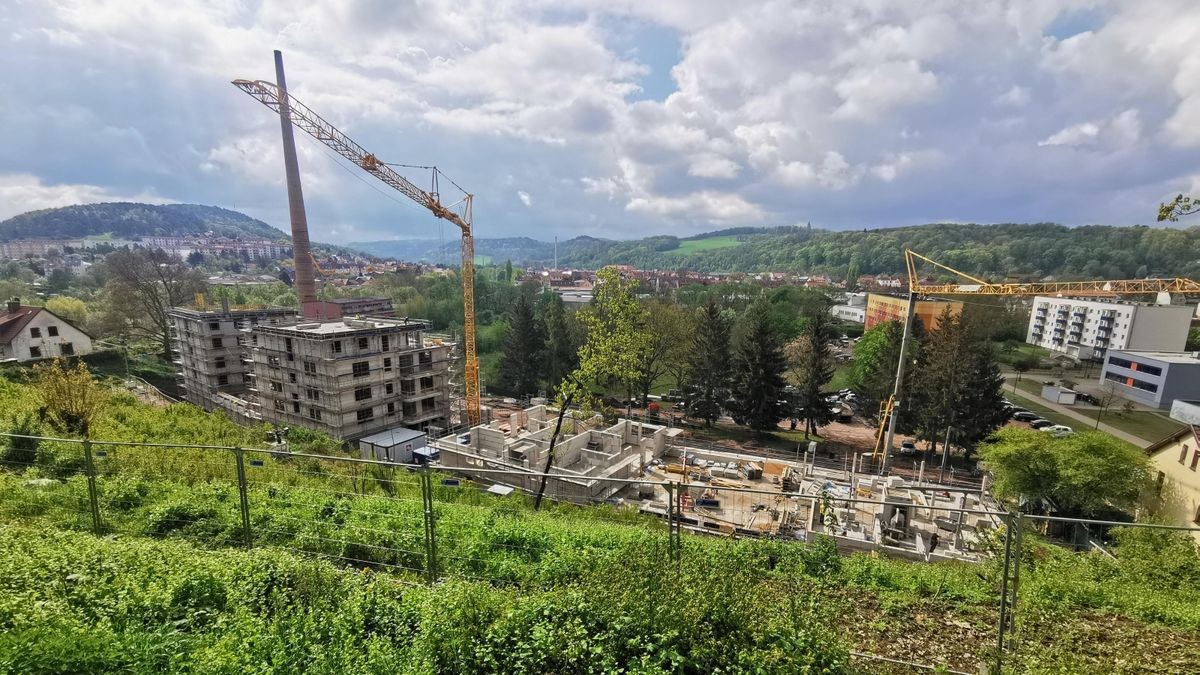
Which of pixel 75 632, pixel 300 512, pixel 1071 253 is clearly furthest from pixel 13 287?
pixel 1071 253

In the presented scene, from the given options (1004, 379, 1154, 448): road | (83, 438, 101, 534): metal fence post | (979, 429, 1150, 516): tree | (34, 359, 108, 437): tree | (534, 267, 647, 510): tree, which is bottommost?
(1004, 379, 1154, 448): road

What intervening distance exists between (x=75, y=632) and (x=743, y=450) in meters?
27.7

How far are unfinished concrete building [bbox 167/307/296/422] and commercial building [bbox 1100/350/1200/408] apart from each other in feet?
202

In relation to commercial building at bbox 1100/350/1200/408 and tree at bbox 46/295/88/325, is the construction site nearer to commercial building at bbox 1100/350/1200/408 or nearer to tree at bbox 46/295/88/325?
commercial building at bbox 1100/350/1200/408

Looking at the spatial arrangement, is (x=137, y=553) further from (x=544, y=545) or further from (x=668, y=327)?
(x=668, y=327)

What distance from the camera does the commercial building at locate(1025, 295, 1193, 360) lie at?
4500 cm

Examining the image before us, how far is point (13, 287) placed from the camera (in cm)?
5419

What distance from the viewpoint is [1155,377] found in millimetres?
36344

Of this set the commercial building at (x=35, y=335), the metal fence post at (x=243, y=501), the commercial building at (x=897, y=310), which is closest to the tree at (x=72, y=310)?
the commercial building at (x=35, y=335)

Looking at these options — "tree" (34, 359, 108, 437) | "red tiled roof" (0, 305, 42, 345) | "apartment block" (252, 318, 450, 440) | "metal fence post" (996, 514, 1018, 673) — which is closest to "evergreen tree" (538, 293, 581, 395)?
"apartment block" (252, 318, 450, 440)

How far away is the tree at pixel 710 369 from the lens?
32.5 metres

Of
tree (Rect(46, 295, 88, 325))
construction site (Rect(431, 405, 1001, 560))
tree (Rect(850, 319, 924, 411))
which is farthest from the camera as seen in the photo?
tree (Rect(46, 295, 88, 325))

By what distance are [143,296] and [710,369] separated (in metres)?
46.9

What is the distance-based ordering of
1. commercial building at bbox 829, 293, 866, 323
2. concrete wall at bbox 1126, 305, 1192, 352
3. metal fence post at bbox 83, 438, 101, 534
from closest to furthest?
metal fence post at bbox 83, 438, 101, 534
concrete wall at bbox 1126, 305, 1192, 352
commercial building at bbox 829, 293, 866, 323
